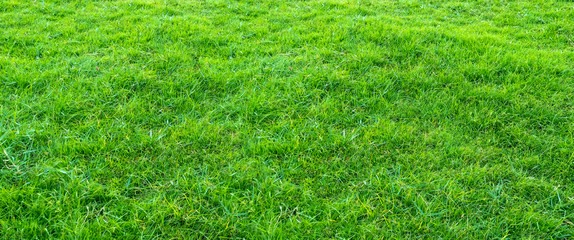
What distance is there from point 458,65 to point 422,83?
2.20 ft

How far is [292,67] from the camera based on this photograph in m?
4.70

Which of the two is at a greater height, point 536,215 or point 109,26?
point 109,26

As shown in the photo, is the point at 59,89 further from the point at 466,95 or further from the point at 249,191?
the point at 466,95

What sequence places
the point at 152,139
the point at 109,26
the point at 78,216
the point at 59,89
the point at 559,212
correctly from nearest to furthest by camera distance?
the point at 78,216 < the point at 559,212 < the point at 152,139 < the point at 59,89 < the point at 109,26

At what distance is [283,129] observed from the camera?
A: 3.68 meters

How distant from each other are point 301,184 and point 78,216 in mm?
1596

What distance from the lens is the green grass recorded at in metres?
2.75

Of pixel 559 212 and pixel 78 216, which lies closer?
pixel 78 216

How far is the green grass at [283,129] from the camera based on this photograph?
275 cm

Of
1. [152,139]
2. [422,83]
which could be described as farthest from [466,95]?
[152,139]

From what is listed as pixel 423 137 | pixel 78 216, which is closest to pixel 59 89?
pixel 78 216

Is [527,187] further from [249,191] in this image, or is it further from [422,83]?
[249,191]

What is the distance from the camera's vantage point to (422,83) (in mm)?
4375

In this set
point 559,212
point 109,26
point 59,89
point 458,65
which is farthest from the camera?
point 109,26
